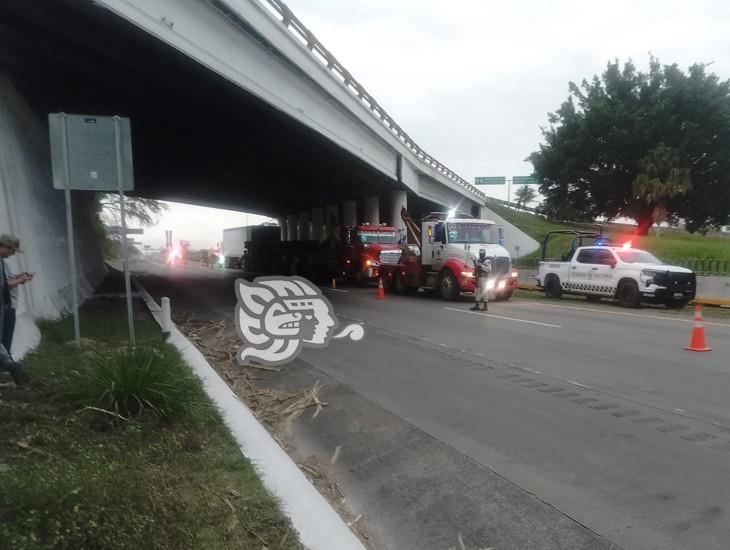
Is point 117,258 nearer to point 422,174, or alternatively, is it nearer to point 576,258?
point 422,174

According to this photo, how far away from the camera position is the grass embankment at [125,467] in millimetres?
2941

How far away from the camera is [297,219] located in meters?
58.3

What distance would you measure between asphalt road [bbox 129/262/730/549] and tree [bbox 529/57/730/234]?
2930 centimetres

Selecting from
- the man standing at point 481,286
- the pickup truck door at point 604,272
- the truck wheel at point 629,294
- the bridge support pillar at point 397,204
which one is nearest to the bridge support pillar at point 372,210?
the bridge support pillar at point 397,204

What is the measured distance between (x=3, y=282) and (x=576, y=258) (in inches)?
718

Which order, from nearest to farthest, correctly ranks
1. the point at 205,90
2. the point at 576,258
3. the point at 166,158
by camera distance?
the point at 205,90
the point at 576,258
the point at 166,158

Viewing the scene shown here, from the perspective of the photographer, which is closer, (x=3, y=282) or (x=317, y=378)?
(x=3, y=282)

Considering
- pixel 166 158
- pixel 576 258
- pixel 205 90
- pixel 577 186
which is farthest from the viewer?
pixel 577 186

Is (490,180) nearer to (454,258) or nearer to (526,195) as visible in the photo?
(454,258)

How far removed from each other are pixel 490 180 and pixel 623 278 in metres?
34.4

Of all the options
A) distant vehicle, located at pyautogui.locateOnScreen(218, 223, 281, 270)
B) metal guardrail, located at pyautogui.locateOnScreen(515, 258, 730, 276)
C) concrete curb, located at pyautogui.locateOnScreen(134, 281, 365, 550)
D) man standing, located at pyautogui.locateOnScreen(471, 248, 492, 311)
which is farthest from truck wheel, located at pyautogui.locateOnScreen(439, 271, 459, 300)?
distant vehicle, located at pyautogui.locateOnScreen(218, 223, 281, 270)

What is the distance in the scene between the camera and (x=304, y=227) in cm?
5441

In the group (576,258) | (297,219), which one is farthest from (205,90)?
(297,219)

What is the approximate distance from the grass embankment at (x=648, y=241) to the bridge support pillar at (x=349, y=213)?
1354cm
